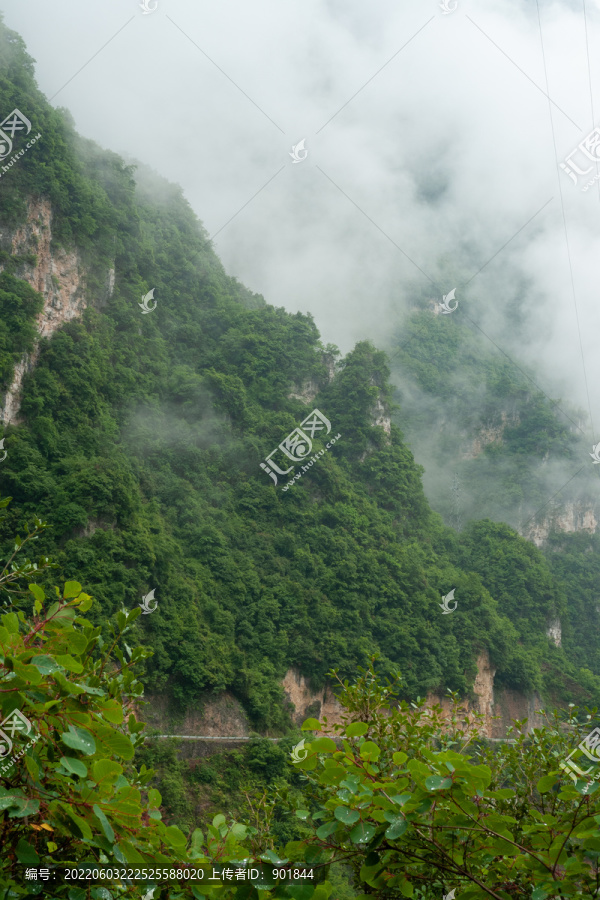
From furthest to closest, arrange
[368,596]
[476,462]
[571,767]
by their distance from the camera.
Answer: [476,462] → [368,596] → [571,767]

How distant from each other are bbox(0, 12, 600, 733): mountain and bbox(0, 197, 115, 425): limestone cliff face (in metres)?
0.09

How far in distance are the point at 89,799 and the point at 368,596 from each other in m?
29.5

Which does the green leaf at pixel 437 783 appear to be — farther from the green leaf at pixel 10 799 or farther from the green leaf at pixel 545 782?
the green leaf at pixel 10 799

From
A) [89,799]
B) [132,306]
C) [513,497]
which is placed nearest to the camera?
[89,799]

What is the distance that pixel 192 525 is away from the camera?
92.0ft

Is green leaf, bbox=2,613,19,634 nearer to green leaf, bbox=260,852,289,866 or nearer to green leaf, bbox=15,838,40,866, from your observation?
green leaf, bbox=15,838,40,866

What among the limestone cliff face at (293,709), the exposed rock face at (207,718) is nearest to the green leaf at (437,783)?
the limestone cliff face at (293,709)

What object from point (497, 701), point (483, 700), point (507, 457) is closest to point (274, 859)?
point (483, 700)

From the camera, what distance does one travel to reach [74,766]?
1575 mm

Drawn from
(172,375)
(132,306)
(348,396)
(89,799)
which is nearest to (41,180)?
(132,306)

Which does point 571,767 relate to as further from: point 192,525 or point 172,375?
point 172,375

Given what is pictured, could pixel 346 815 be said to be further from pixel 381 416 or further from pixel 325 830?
pixel 381 416

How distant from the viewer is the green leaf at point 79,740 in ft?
5.17

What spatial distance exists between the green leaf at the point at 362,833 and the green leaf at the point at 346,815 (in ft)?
0.09
